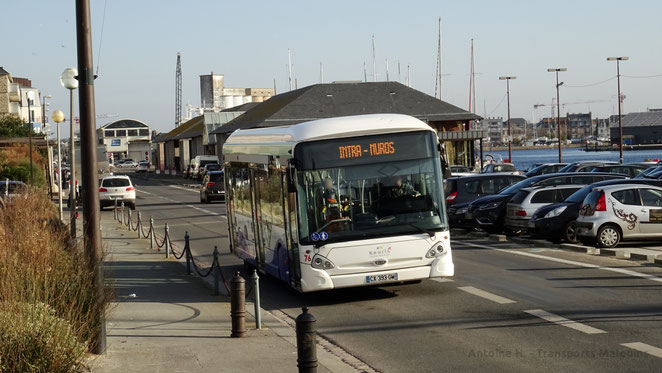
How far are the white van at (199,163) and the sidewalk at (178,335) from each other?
6543cm

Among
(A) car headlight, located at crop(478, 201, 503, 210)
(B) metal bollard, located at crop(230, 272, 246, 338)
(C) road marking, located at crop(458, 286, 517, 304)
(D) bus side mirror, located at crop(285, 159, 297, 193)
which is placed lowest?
(C) road marking, located at crop(458, 286, 517, 304)

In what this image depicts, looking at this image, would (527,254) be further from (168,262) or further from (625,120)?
(625,120)

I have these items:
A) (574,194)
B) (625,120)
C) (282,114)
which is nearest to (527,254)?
(574,194)

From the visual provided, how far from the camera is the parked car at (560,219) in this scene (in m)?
22.8

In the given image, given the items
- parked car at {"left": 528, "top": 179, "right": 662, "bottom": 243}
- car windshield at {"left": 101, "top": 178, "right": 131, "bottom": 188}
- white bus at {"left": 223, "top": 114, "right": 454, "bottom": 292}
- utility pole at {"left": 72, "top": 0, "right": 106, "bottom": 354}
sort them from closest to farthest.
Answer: utility pole at {"left": 72, "top": 0, "right": 106, "bottom": 354} < white bus at {"left": 223, "top": 114, "right": 454, "bottom": 292} < parked car at {"left": 528, "top": 179, "right": 662, "bottom": 243} < car windshield at {"left": 101, "top": 178, "right": 131, "bottom": 188}

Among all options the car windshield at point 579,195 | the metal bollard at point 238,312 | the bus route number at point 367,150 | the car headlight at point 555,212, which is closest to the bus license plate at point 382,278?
the bus route number at point 367,150

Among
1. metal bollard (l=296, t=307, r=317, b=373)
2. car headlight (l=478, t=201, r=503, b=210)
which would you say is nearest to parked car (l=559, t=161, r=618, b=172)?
car headlight (l=478, t=201, r=503, b=210)

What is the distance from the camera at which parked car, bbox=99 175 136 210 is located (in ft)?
154

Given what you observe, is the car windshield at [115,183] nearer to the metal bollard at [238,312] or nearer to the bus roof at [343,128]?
the bus roof at [343,128]

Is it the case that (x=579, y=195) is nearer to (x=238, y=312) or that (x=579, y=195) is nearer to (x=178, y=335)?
(x=238, y=312)

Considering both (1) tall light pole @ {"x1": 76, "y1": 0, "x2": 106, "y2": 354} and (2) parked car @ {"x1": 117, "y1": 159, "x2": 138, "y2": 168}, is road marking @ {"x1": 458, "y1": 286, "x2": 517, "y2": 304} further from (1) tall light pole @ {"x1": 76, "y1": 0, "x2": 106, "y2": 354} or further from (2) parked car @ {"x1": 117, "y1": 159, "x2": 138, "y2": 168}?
(2) parked car @ {"x1": 117, "y1": 159, "x2": 138, "y2": 168}

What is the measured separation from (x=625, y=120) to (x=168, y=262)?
179 m

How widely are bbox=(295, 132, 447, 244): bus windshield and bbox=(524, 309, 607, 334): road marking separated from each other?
2313 millimetres

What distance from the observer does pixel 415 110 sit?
7625 cm
